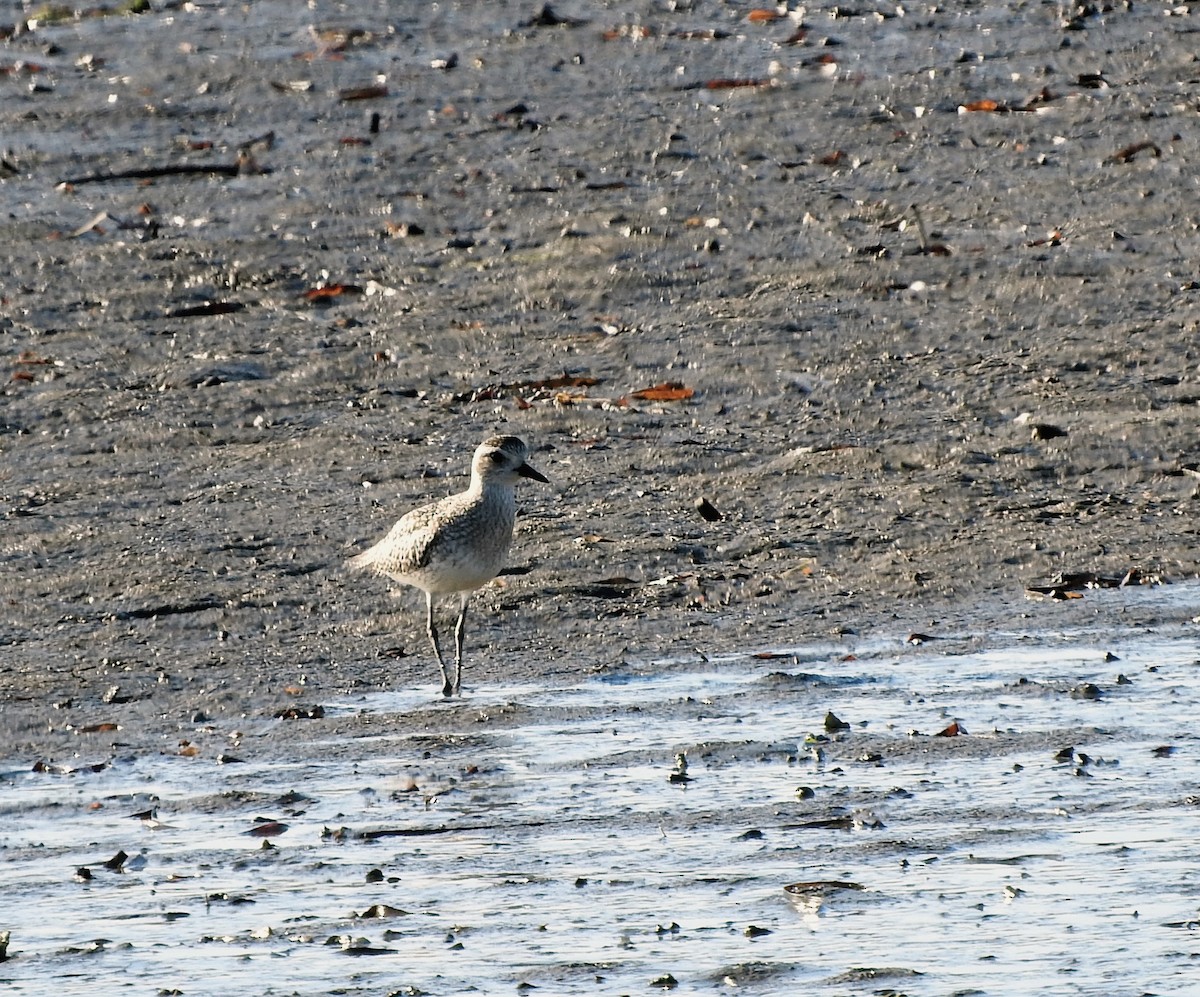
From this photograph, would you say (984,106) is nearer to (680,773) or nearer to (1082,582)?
(1082,582)

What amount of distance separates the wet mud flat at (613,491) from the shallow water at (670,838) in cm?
2

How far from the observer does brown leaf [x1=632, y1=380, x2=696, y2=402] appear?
11.6 meters

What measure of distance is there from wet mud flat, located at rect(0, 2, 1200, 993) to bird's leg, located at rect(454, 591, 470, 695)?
0.08 m

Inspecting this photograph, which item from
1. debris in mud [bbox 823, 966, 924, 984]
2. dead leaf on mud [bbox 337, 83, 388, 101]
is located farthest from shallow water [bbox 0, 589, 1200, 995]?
dead leaf on mud [bbox 337, 83, 388, 101]

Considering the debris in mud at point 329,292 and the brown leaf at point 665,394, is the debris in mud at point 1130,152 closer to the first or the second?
the brown leaf at point 665,394

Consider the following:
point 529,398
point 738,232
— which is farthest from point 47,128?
point 529,398

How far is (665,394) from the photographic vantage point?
38.2ft

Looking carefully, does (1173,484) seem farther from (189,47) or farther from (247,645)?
(189,47)

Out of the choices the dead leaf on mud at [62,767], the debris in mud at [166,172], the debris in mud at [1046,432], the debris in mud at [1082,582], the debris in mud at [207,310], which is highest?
the debris in mud at [166,172]

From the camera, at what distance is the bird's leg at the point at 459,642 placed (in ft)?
27.5

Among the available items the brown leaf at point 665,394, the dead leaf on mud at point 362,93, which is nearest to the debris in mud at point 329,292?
the brown leaf at point 665,394

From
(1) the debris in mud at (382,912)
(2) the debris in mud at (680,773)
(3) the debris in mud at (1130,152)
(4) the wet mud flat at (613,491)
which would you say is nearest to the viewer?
(1) the debris in mud at (382,912)

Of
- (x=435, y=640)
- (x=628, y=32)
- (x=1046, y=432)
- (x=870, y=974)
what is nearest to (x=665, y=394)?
(x=1046, y=432)

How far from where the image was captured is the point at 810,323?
12445mm
